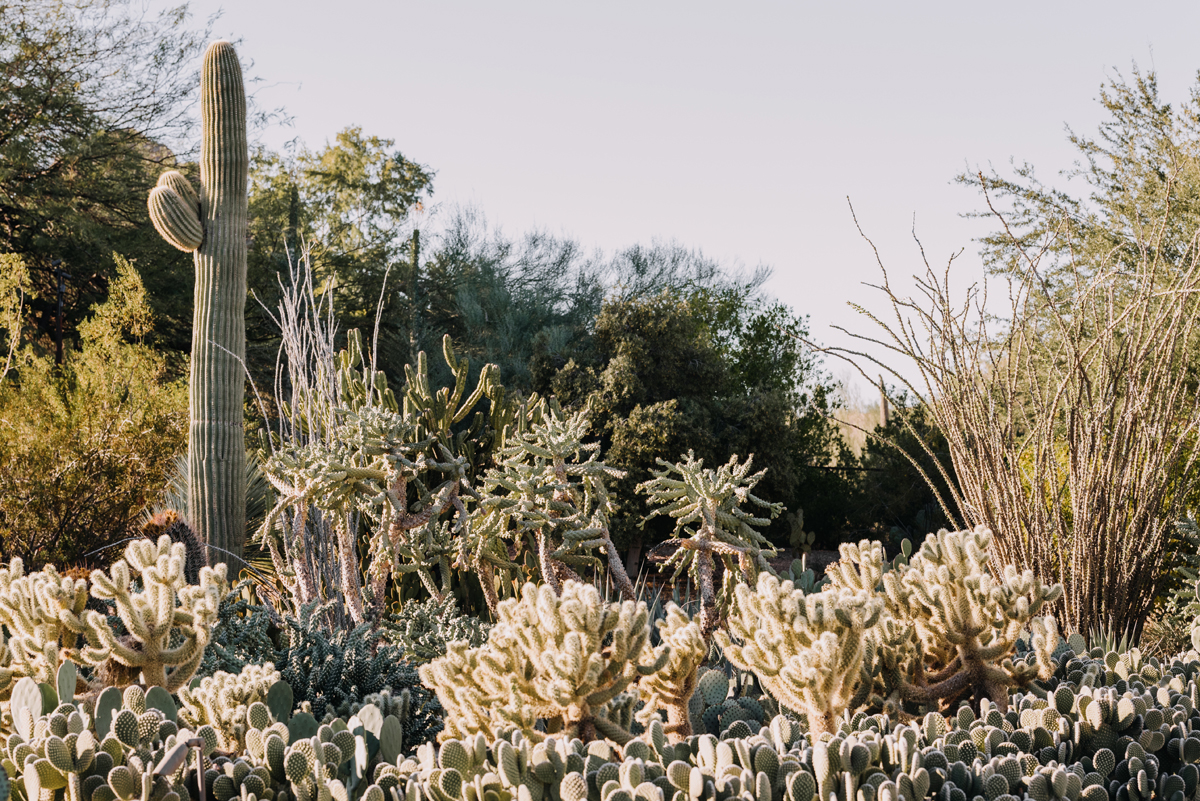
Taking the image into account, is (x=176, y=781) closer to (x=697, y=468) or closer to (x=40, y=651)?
(x=40, y=651)

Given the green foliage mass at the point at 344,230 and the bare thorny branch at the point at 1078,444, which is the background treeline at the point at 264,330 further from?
the bare thorny branch at the point at 1078,444

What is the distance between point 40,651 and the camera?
150 centimetres

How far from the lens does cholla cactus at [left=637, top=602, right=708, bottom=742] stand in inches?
54.9

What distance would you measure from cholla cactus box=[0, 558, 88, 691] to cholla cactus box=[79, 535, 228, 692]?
6 cm

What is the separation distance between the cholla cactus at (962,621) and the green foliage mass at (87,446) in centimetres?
536

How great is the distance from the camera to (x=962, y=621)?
1573mm

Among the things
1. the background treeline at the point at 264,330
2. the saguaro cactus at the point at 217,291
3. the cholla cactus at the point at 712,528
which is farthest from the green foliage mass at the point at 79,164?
the cholla cactus at the point at 712,528

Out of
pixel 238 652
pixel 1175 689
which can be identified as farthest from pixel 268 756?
pixel 1175 689

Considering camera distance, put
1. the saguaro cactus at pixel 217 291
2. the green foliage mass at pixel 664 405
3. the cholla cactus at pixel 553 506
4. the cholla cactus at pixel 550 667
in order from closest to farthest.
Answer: the cholla cactus at pixel 550 667
the cholla cactus at pixel 553 506
the saguaro cactus at pixel 217 291
the green foliage mass at pixel 664 405

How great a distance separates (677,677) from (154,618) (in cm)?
85

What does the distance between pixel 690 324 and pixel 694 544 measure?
19.7ft

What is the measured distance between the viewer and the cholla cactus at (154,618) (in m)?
1.41

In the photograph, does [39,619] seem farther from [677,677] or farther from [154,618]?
[677,677]

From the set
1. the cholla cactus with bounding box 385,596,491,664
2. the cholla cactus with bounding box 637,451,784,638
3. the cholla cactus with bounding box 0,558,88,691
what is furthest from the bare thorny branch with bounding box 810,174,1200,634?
the cholla cactus with bounding box 0,558,88,691
